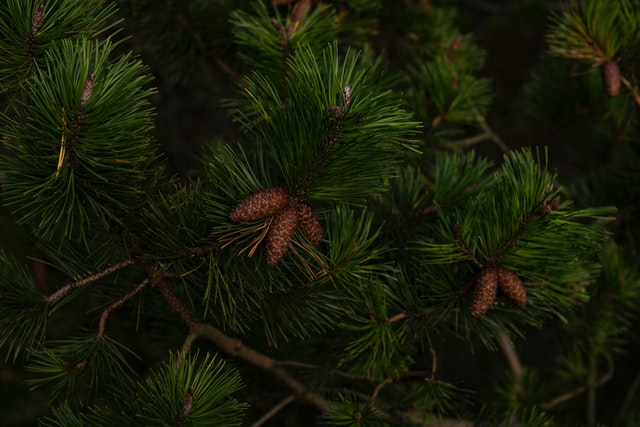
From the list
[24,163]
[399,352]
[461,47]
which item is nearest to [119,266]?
[24,163]

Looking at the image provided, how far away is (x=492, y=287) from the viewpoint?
2.22 feet

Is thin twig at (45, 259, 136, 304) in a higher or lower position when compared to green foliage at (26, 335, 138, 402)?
higher

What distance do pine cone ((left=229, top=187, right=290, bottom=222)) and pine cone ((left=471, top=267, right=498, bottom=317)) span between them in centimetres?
21

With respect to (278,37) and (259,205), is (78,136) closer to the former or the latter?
(259,205)

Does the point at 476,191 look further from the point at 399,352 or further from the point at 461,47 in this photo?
the point at 461,47

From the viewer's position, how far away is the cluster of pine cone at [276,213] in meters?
0.59

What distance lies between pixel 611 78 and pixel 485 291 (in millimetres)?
364

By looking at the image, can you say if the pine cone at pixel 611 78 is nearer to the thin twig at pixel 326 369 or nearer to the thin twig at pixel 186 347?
the thin twig at pixel 326 369

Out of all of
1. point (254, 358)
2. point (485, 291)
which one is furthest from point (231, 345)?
point (485, 291)

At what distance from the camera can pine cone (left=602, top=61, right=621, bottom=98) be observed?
0.87 metres

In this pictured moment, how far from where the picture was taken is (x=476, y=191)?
0.76m

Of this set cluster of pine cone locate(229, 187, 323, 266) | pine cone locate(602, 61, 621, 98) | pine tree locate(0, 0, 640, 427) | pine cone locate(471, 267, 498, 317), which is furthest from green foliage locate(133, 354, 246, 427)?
pine cone locate(602, 61, 621, 98)

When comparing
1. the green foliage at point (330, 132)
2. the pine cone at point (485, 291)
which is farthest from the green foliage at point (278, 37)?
the pine cone at point (485, 291)

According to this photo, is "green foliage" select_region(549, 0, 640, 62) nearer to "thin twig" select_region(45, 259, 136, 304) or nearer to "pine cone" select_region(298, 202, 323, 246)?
"pine cone" select_region(298, 202, 323, 246)
